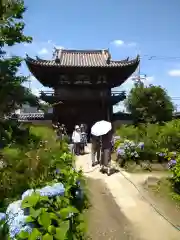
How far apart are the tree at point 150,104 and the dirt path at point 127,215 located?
14861 millimetres

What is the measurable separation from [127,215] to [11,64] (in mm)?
6089

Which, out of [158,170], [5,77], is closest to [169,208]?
[158,170]

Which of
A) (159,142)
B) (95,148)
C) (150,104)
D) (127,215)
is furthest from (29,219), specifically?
(150,104)

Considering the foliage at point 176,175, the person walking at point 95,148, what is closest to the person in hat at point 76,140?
the person walking at point 95,148

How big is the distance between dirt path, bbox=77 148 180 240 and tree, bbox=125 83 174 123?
14.9m

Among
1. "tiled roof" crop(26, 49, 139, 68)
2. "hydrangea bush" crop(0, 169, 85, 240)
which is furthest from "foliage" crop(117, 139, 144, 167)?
"tiled roof" crop(26, 49, 139, 68)

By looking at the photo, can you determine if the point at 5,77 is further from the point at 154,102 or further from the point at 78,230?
the point at 154,102

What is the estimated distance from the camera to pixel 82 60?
2711 centimetres

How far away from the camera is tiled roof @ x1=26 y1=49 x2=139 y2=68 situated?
81.7 feet

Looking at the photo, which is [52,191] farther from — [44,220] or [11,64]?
[11,64]

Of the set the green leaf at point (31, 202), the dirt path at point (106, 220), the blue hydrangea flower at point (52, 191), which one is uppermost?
the green leaf at point (31, 202)

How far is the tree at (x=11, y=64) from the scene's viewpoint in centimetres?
926

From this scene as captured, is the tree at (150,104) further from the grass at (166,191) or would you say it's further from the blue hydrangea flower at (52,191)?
the blue hydrangea flower at (52,191)

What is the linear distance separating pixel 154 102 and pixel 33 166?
61.1 feet
